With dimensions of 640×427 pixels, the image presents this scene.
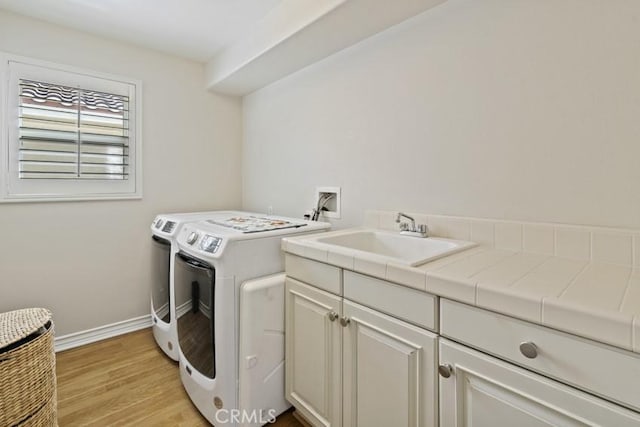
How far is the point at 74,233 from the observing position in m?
2.20

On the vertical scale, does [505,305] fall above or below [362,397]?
above

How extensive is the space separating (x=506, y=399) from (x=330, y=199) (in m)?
1.48

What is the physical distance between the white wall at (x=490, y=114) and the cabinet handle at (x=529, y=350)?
660mm

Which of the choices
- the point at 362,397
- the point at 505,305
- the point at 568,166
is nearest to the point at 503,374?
the point at 505,305

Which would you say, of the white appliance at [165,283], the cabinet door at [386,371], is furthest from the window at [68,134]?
the cabinet door at [386,371]

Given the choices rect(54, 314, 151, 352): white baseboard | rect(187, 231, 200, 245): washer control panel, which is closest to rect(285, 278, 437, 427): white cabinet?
rect(187, 231, 200, 245): washer control panel

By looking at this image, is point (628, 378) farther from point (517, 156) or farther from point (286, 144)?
point (286, 144)

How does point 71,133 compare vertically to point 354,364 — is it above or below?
above

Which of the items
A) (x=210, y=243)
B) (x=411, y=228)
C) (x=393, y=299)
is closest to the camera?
(x=393, y=299)

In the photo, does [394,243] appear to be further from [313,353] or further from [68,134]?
[68,134]

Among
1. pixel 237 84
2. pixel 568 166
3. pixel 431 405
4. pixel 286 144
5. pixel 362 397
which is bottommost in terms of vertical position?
pixel 362 397

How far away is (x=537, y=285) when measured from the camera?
82cm

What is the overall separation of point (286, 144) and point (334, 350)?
1.64 m

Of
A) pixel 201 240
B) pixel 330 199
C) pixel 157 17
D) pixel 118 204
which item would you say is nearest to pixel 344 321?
pixel 201 240
